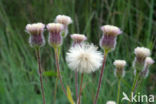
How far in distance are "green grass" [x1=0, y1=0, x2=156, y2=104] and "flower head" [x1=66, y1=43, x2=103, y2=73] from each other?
0.40 metres

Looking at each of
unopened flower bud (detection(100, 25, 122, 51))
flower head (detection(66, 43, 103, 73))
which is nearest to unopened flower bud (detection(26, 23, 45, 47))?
flower head (detection(66, 43, 103, 73))

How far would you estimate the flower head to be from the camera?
103 cm

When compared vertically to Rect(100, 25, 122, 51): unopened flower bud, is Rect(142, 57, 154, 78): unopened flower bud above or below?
below

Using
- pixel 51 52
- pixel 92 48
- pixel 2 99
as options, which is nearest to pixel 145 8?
pixel 51 52

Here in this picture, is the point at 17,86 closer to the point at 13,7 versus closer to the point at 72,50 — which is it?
the point at 72,50

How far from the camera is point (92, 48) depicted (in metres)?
1.10

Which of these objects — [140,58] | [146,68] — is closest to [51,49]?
[146,68]

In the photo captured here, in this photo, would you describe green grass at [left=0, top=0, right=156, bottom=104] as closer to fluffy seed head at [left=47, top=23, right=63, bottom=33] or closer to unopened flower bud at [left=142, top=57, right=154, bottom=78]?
unopened flower bud at [left=142, top=57, right=154, bottom=78]

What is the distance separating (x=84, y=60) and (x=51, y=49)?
1.44 m

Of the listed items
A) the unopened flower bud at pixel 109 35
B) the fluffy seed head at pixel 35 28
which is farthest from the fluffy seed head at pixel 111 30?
the fluffy seed head at pixel 35 28

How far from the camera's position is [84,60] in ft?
3.43

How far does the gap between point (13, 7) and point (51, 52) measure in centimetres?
130

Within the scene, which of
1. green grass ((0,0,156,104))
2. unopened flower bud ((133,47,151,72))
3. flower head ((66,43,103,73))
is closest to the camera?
flower head ((66,43,103,73))

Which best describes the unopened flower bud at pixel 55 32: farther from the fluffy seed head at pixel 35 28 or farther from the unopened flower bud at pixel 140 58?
the unopened flower bud at pixel 140 58
